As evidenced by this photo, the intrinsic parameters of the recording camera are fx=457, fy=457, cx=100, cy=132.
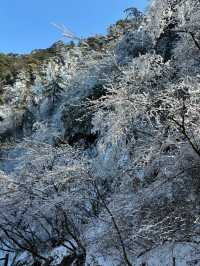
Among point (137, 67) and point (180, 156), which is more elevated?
point (137, 67)

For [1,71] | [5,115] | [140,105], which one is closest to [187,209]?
[140,105]

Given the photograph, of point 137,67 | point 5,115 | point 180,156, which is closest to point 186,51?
point 137,67

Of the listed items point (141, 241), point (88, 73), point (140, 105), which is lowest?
point (141, 241)

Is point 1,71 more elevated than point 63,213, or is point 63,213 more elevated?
point 1,71

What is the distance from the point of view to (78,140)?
933 inches

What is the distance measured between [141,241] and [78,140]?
15.3 metres

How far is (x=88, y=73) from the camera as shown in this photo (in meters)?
27.8

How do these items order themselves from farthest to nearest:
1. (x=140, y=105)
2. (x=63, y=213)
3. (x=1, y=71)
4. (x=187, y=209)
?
(x=1, y=71), (x=63, y=213), (x=187, y=209), (x=140, y=105)

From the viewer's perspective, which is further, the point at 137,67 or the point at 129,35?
the point at 129,35

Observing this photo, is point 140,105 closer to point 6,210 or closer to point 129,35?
point 6,210

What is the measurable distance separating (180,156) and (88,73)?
800 inches

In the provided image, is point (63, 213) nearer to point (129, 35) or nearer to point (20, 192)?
point (20, 192)

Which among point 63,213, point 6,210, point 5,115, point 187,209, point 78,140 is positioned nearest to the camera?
point 187,209

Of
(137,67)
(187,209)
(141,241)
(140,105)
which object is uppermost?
(137,67)
